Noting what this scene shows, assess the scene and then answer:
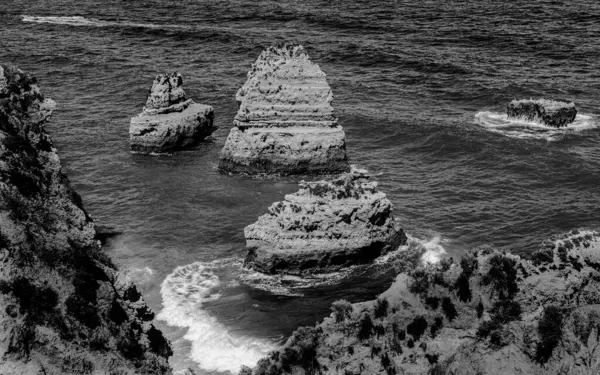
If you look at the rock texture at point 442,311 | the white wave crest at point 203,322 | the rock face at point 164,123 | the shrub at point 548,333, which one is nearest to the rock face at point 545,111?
the rock face at point 164,123

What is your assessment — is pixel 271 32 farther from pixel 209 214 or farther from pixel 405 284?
pixel 405 284

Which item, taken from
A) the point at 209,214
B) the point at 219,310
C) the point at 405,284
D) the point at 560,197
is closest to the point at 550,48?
the point at 560,197

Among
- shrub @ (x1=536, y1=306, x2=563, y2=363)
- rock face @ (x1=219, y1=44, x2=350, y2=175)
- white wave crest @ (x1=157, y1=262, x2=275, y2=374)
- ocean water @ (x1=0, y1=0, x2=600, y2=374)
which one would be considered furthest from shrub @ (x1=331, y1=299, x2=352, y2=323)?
rock face @ (x1=219, y1=44, x2=350, y2=175)

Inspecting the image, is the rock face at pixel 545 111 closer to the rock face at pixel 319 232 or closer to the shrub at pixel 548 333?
the rock face at pixel 319 232

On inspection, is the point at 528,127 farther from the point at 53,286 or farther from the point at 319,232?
the point at 53,286

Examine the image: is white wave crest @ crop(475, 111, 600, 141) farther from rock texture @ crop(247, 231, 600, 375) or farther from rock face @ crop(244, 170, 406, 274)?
rock texture @ crop(247, 231, 600, 375)
